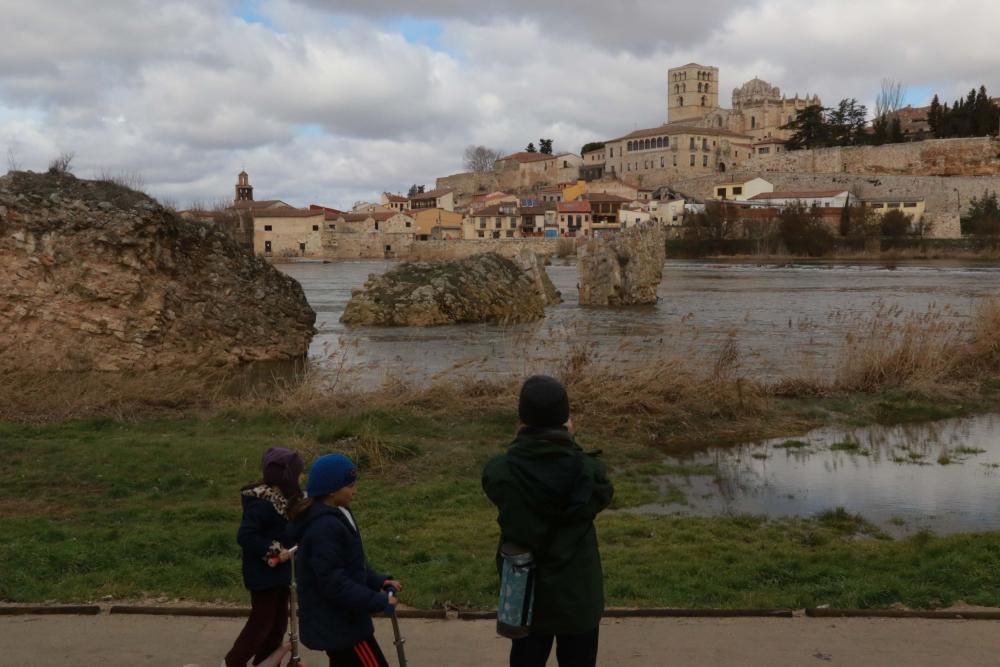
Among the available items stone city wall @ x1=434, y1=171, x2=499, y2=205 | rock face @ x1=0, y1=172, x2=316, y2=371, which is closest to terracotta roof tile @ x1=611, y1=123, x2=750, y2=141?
stone city wall @ x1=434, y1=171, x2=499, y2=205

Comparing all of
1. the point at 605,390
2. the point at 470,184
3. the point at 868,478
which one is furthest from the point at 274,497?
the point at 470,184

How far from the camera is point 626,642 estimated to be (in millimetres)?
4957

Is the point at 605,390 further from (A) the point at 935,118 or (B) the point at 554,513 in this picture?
(A) the point at 935,118

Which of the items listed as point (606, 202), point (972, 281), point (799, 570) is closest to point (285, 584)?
point (799, 570)

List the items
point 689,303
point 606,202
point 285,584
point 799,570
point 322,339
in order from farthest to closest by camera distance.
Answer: point 606,202, point 689,303, point 322,339, point 799,570, point 285,584

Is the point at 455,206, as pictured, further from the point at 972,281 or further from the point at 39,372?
the point at 39,372

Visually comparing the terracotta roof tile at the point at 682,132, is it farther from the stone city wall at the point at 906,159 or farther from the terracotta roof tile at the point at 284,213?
the terracotta roof tile at the point at 284,213

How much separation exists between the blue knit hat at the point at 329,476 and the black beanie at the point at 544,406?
2.70 ft

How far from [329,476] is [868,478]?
702 cm

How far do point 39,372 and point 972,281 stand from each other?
141 feet

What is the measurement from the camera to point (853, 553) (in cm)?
676

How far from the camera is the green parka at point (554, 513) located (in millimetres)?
3760

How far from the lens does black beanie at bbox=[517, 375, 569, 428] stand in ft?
12.5

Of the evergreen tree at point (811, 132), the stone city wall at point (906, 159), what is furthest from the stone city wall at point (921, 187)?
the evergreen tree at point (811, 132)
